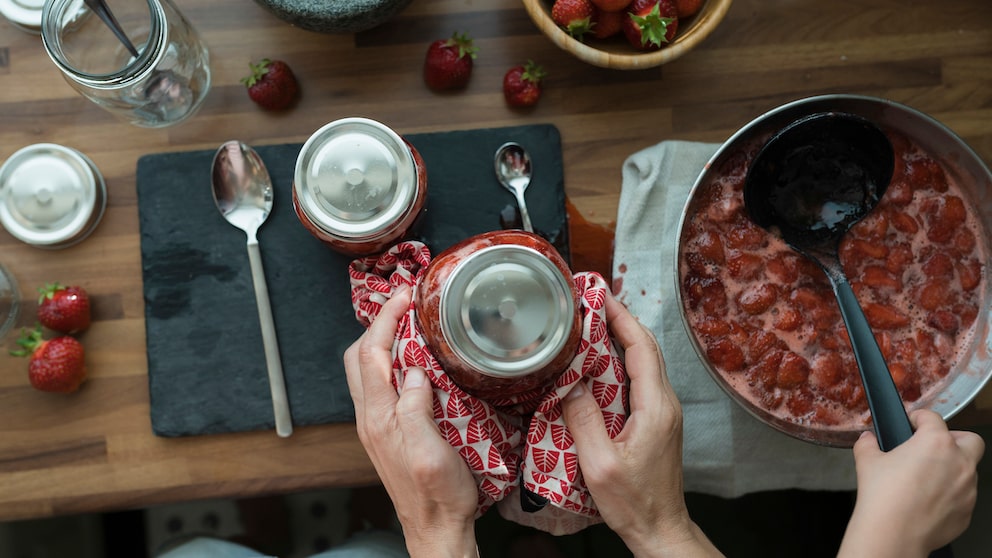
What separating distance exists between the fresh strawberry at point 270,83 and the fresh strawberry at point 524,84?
12.3 inches

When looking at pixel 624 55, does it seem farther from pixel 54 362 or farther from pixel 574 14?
pixel 54 362

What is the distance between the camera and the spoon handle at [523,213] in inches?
41.5

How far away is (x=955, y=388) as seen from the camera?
1.00 metres

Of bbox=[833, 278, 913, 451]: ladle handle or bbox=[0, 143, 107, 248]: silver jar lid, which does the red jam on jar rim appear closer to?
bbox=[833, 278, 913, 451]: ladle handle

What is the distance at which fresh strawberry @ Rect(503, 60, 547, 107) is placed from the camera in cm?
106

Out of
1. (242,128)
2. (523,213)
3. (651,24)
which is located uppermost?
(651,24)

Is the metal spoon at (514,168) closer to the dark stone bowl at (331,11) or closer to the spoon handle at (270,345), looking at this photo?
the dark stone bowl at (331,11)

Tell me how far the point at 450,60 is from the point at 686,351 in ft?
1.77

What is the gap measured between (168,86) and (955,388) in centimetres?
117

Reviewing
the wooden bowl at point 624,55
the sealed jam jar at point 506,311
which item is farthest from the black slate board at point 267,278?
the sealed jam jar at point 506,311

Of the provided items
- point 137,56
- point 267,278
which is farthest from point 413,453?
point 137,56

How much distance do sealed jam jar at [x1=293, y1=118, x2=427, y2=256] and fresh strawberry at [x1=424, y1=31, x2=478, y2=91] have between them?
0.19 meters

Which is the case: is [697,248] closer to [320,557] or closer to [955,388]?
[955,388]

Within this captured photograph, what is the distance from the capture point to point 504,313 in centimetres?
69
